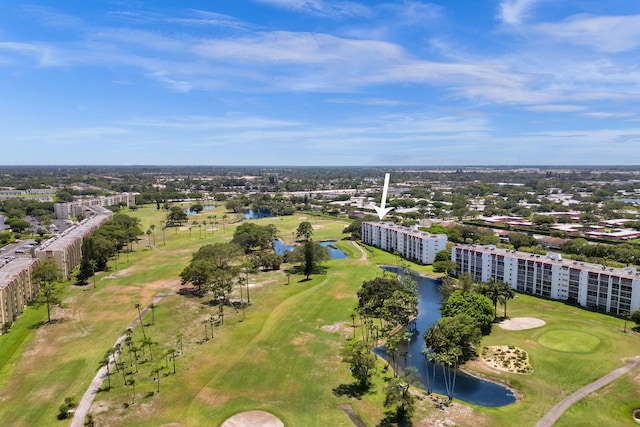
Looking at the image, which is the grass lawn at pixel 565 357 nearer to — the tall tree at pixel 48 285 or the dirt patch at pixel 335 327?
the dirt patch at pixel 335 327

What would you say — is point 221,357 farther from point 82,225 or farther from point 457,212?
point 457,212

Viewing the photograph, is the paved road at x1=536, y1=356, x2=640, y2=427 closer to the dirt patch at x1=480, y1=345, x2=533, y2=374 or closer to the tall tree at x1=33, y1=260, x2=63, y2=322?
the dirt patch at x1=480, y1=345, x2=533, y2=374

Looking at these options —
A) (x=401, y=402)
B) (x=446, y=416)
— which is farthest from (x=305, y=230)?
(x=446, y=416)

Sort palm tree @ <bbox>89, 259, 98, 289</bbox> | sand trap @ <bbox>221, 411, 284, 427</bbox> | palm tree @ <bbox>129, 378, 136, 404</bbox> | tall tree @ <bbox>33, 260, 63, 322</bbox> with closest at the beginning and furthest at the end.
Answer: sand trap @ <bbox>221, 411, 284, 427</bbox>
palm tree @ <bbox>129, 378, 136, 404</bbox>
tall tree @ <bbox>33, 260, 63, 322</bbox>
palm tree @ <bbox>89, 259, 98, 289</bbox>

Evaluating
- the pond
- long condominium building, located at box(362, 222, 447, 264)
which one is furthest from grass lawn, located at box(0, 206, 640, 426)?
long condominium building, located at box(362, 222, 447, 264)

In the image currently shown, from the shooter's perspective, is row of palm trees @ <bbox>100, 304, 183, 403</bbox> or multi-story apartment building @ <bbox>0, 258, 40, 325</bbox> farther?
multi-story apartment building @ <bbox>0, 258, 40, 325</bbox>

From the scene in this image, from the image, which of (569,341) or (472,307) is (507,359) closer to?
(472,307)
